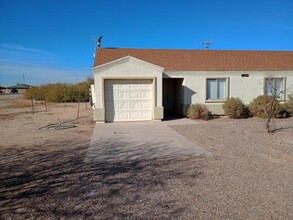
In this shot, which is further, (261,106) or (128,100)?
(261,106)

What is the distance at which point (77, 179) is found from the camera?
527 centimetres

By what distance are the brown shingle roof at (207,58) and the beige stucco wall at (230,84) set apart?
0.33 metres

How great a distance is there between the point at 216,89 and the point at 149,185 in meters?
12.2

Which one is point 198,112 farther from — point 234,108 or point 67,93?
point 67,93

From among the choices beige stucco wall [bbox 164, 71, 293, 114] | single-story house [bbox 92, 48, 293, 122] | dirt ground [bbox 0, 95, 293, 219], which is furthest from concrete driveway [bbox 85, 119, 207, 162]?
beige stucco wall [bbox 164, 71, 293, 114]

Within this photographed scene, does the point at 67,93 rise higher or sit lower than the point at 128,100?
higher

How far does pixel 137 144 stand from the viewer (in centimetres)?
855

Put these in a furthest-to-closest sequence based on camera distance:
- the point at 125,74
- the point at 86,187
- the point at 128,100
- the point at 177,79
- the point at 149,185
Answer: the point at 177,79 < the point at 128,100 < the point at 125,74 < the point at 149,185 < the point at 86,187

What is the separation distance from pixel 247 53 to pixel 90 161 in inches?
674

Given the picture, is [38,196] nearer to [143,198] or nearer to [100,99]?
[143,198]

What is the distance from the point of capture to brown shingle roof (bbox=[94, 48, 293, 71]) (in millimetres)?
16156

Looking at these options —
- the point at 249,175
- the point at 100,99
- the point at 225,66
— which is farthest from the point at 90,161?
the point at 225,66

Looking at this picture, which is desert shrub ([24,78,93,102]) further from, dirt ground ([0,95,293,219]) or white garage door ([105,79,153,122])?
dirt ground ([0,95,293,219])

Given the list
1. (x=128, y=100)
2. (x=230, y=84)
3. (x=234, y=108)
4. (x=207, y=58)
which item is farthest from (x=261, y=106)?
(x=128, y=100)
